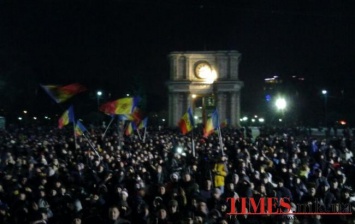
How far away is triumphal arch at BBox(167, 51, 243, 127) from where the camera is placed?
224 feet

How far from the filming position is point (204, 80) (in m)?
68.8

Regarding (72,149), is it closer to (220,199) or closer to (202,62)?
(220,199)

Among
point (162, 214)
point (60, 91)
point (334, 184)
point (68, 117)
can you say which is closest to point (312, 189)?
point (334, 184)

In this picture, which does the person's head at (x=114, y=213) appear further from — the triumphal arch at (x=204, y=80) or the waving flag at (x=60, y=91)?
the triumphal arch at (x=204, y=80)

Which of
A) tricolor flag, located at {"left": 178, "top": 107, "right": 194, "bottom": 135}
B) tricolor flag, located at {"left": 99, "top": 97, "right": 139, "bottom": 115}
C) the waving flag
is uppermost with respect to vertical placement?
the waving flag

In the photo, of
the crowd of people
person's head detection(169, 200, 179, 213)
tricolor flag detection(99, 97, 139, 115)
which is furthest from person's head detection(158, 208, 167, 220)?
tricolor flag detection(99, 97, 139, 115)

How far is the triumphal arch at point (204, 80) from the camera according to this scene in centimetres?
6838

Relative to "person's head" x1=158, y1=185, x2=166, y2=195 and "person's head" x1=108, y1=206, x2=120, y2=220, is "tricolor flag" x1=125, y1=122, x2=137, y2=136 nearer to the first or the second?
"person's head" x1=158, y1=185, x2=166, y2=195

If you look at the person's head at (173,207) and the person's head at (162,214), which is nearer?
the person's head at (162,214)

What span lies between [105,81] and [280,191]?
8150 centimetres

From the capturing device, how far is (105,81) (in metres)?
91.2

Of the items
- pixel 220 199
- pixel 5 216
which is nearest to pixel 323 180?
pixel 220 199

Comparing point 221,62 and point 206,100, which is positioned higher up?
point 221,62

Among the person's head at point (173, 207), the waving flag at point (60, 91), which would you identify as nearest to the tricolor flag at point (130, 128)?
the waving flag at point (60, 91)
